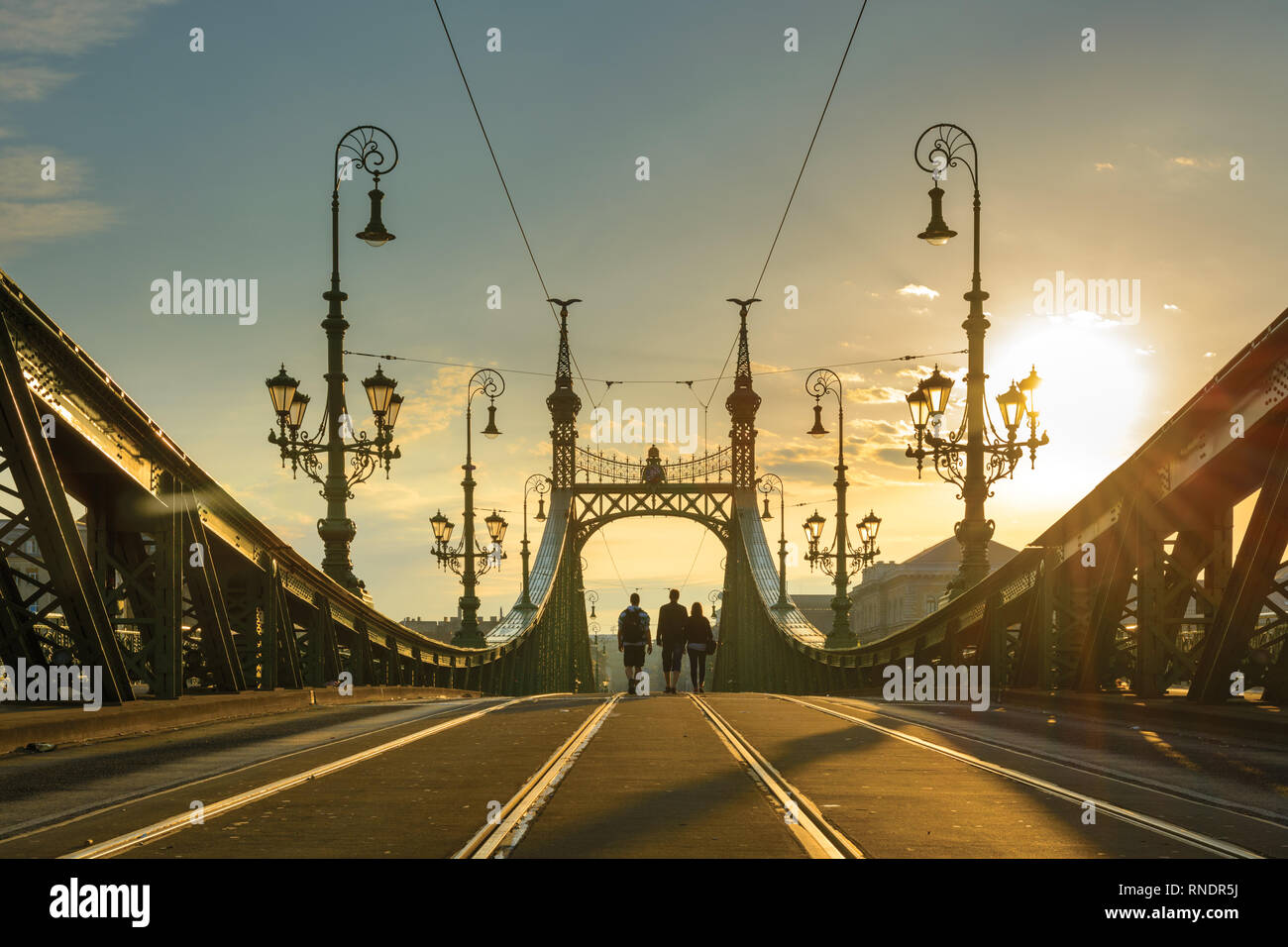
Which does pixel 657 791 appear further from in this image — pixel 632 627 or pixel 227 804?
pixel 632 627

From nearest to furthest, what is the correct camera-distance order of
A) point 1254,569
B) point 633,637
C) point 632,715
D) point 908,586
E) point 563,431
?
point 1254,569 < point 632,715 < point 633,637 < point 563,431 < point 908,586

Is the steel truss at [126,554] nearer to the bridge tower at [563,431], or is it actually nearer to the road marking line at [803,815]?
the road marking line at [803,815]

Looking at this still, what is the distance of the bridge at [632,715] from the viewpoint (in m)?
6.73

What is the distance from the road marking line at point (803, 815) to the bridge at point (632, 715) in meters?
0.04

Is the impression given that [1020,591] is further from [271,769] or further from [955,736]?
[271,769]

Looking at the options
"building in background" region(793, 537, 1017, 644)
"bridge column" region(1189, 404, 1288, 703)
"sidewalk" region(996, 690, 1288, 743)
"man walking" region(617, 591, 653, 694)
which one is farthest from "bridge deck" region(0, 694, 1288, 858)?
"building in background" region(793, 537, 1017, 644)

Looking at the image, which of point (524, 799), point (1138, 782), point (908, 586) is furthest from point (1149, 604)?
point (908, 586)

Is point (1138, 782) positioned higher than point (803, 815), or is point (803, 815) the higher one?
point (803, 815)

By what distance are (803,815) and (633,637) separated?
1806 centimetres

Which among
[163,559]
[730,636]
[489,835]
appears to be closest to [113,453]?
[163,559]

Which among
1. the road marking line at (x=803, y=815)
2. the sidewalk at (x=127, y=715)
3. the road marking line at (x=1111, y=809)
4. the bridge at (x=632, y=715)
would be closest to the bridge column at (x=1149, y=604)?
the bridge at (x=632, y=715)

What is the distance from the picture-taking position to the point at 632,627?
25.3 metres

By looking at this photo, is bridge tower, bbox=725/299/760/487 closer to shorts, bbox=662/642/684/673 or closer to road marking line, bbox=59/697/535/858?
shorts, bbox=662/642/684/673
